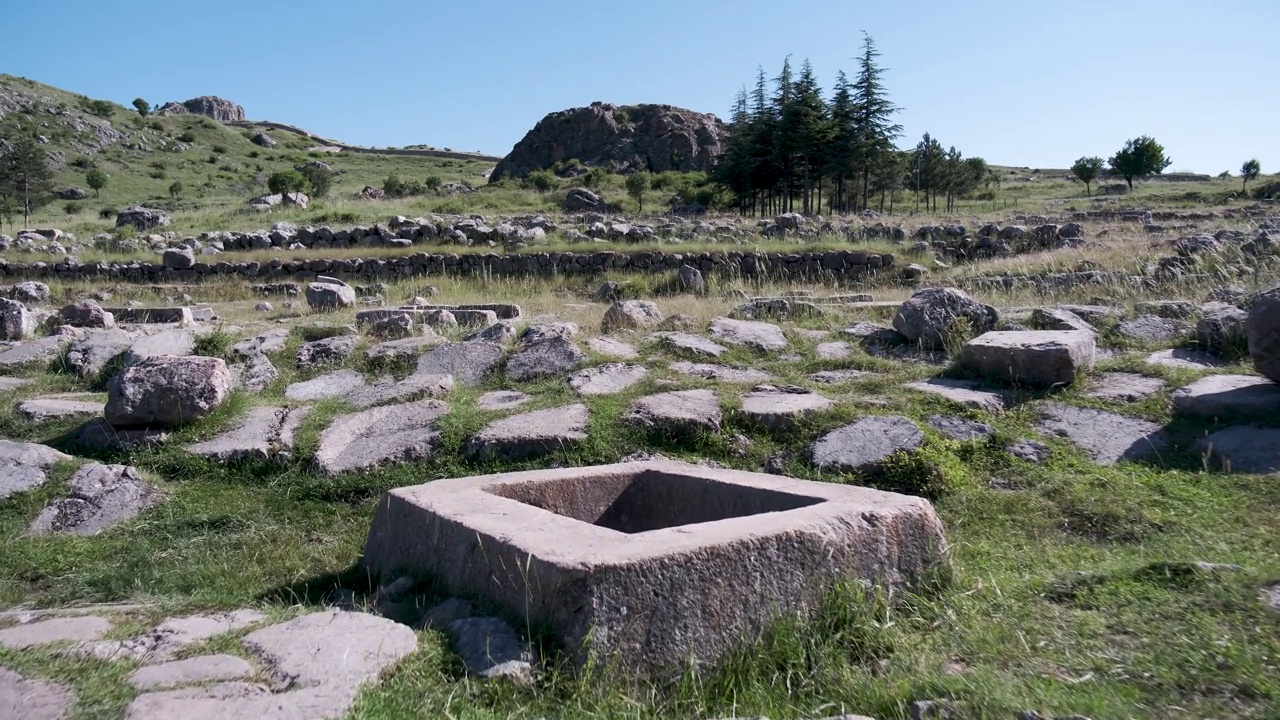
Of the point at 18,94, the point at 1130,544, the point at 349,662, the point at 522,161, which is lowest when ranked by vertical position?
the point at 1130,544

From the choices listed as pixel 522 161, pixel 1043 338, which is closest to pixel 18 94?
pixel 522 161

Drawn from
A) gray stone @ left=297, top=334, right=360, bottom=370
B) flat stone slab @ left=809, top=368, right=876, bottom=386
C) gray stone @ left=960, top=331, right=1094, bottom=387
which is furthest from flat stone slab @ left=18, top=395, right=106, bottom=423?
gray stone @ left=960, top=331, right=1094, bottom=387

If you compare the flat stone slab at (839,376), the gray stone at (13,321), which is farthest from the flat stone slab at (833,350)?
the gray stone at (13,321)

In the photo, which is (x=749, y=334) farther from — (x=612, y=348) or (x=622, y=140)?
(x=622, y=140)

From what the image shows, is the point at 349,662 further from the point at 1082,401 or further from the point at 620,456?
the point at 1082,401

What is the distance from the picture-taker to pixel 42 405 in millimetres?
5105

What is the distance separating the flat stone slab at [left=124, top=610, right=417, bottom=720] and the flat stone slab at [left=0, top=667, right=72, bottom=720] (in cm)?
16

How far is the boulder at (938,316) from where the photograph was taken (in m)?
6.07

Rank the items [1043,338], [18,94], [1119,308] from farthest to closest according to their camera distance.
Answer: [18,94] < [1119,308] < [1043,338]

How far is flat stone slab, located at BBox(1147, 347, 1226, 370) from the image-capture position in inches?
210

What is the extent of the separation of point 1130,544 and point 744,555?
1.82m

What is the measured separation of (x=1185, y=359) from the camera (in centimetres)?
552

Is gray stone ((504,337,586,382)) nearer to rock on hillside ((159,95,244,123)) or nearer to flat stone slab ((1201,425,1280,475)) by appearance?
flat stone slab ((1201,425,1280,475))

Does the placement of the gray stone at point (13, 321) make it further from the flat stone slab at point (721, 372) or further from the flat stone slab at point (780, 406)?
the flat stone slab at point (780, 406)
